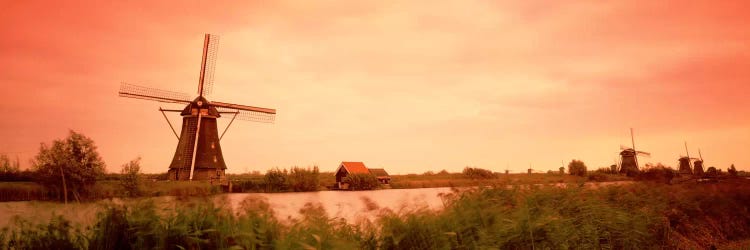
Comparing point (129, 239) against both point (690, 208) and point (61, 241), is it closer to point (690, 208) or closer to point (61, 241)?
point (61, 241)

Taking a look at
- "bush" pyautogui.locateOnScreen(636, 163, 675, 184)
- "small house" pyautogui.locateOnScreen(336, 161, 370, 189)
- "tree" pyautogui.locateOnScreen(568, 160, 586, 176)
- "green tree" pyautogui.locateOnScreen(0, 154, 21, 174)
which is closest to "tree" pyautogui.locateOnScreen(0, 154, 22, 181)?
"green tree" pyautogui.locateOnScreen(0, 154, 21, 174)

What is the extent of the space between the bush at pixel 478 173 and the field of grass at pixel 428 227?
45725mm

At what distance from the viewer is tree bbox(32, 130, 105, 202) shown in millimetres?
28156

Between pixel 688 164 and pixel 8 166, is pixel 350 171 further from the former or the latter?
pixel 688 164

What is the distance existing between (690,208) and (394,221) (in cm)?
1218

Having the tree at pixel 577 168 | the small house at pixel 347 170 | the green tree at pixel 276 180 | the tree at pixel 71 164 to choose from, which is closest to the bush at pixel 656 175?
the tree at pixel 577 168

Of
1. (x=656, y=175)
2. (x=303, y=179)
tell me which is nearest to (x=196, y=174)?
(x=303, y=179)

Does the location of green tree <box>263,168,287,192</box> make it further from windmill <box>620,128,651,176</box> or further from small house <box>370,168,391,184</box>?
windmill <box>620,128,651,176</box>

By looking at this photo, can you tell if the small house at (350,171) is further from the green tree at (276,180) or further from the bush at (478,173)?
the bush at (478,173)

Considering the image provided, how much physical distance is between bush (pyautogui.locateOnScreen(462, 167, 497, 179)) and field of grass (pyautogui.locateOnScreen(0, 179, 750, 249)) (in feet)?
150

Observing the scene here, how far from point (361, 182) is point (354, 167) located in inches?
89.8

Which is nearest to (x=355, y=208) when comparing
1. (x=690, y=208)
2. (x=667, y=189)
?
(x=690, y=208)

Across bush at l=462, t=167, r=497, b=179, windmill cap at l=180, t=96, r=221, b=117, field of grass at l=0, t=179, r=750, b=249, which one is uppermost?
windmill cap at l=180, t=96, r=221, b=117

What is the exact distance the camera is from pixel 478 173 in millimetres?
62188
